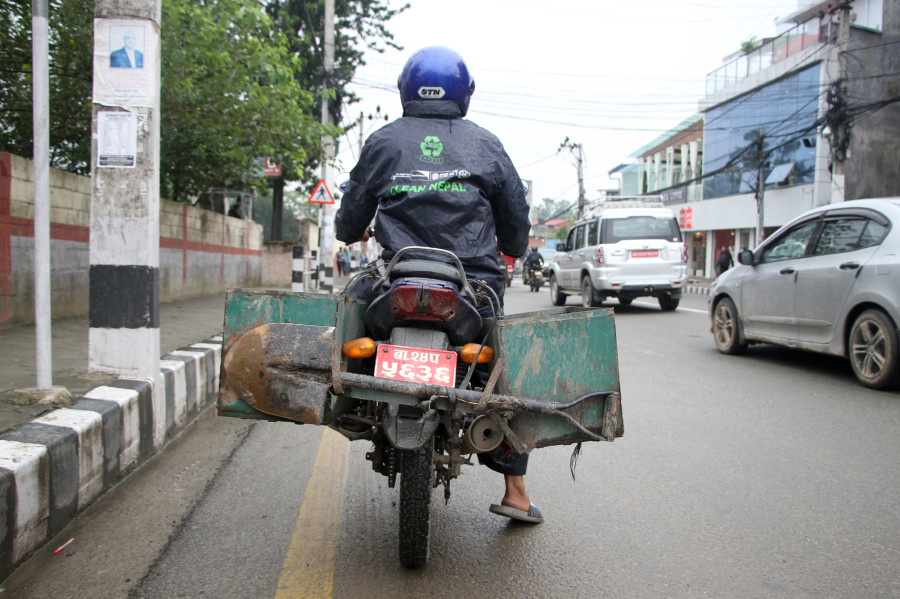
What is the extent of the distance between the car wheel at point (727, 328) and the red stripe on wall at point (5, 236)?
7.65 meters

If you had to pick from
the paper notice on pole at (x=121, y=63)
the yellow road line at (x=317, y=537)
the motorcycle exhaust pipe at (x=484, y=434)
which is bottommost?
the yellow road line at (x=317, y=537)

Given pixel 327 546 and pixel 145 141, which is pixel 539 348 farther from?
pixel 145 141

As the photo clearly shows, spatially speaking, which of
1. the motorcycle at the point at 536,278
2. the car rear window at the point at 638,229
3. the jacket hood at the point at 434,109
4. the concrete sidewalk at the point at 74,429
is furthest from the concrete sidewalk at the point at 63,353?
the motorcycle at the point at 536,278

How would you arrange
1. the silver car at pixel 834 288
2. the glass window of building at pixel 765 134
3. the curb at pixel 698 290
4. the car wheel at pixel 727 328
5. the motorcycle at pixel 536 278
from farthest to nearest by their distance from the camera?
the glass window of building at pixel 765 134 → the curb at pixel 698 290 → the motorcycle at pixel 536 278 → the car wheel at pixel 727 328 → the silver car at pixel 834 288

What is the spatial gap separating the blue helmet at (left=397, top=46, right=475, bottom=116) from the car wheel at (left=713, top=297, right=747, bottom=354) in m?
5.84

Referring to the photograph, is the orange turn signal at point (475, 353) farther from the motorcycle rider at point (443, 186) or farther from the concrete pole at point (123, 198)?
the concrete pole at point (123, 198)

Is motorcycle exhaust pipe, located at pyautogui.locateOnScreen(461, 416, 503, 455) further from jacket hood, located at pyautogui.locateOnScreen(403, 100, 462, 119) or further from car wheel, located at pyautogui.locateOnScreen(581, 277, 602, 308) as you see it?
car wheel, located at pyautogui.locateOnScreen(581, 277, 602, 308)

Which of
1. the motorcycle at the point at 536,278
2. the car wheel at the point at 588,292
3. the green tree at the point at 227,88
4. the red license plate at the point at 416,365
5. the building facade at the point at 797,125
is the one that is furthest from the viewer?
the building facade at the point at 797,125

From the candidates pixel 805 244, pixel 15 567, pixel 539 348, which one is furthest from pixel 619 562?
pixel 805 244

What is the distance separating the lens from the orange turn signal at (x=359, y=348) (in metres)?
2.38

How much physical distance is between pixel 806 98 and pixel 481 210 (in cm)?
2942

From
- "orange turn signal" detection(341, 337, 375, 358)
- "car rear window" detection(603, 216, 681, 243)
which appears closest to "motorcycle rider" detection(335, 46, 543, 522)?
"orange turn signal" detection(341, 337, 375, 358)

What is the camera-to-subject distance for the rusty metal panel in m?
2.25

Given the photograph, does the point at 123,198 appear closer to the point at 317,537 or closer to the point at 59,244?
the point at 317,537
